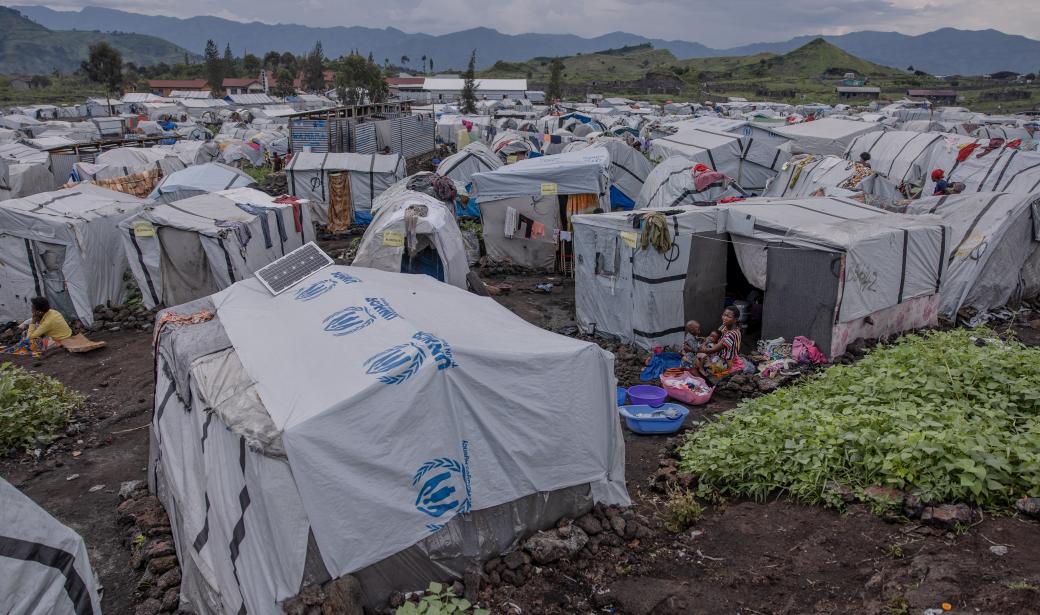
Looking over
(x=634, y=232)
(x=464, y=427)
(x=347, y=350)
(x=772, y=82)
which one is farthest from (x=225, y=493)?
(x=772, y=82)

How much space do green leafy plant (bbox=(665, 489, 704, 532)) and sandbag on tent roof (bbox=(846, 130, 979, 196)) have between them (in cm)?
1606

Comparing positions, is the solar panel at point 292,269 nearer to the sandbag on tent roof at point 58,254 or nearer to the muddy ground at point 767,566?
the muddy ground at point 767,566

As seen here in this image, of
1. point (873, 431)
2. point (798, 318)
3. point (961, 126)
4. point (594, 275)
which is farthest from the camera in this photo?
point (961, 126)

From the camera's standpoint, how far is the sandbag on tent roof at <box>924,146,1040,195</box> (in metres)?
16.2

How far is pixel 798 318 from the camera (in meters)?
9.52

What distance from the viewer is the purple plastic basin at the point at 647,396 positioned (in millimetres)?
8672

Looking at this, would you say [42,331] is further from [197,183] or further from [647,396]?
[647,396]

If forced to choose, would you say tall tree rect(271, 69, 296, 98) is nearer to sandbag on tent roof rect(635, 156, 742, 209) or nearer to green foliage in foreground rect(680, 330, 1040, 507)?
sandbag on tent roof rect(635, 156, 742, 209)

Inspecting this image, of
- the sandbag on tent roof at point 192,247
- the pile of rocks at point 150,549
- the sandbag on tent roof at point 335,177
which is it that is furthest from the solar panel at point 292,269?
the sandbag on tent roof at point 335,177

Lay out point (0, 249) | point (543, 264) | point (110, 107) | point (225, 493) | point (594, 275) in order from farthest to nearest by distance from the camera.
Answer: point (110, 107) → point (543, 264) → point (0, 249) → point (594, 275) → point (225, 493)

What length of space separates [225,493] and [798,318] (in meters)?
7.69

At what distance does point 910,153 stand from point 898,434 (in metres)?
18.5

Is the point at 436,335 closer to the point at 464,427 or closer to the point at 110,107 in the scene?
the point at 464,427

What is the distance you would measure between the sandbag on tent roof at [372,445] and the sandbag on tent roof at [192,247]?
6956mm
